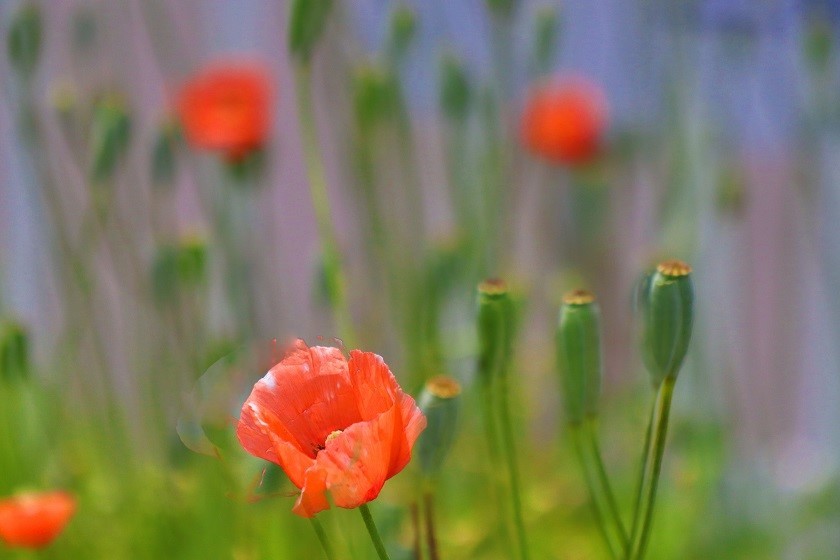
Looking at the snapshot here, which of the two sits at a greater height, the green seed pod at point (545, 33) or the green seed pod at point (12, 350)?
the green seed pod at point (545, 33)

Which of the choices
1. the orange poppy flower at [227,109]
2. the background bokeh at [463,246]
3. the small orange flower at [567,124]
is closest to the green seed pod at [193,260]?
the background bokeh at [463,246]

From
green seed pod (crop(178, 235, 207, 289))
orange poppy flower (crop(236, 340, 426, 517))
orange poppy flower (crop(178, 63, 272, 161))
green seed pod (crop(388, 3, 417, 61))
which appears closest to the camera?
orange poppy flower (crop(236, 340, 426, 517))

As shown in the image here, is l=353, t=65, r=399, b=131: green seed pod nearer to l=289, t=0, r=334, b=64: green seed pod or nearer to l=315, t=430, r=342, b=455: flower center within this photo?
l=289, t=0, r=334, b=64: green seed pod

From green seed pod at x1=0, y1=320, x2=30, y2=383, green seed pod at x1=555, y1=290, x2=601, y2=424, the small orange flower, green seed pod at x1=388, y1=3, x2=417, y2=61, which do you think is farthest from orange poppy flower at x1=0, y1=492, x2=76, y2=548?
the small orange flower

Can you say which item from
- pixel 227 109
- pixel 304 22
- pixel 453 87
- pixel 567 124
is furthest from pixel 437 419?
pixel 567 124

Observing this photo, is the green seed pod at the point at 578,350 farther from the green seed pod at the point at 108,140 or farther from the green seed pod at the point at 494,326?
the green seed pod at the point at 108,140

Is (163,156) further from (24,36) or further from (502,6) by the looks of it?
(502,6)

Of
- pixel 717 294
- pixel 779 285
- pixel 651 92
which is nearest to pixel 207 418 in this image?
pixel 651 92
